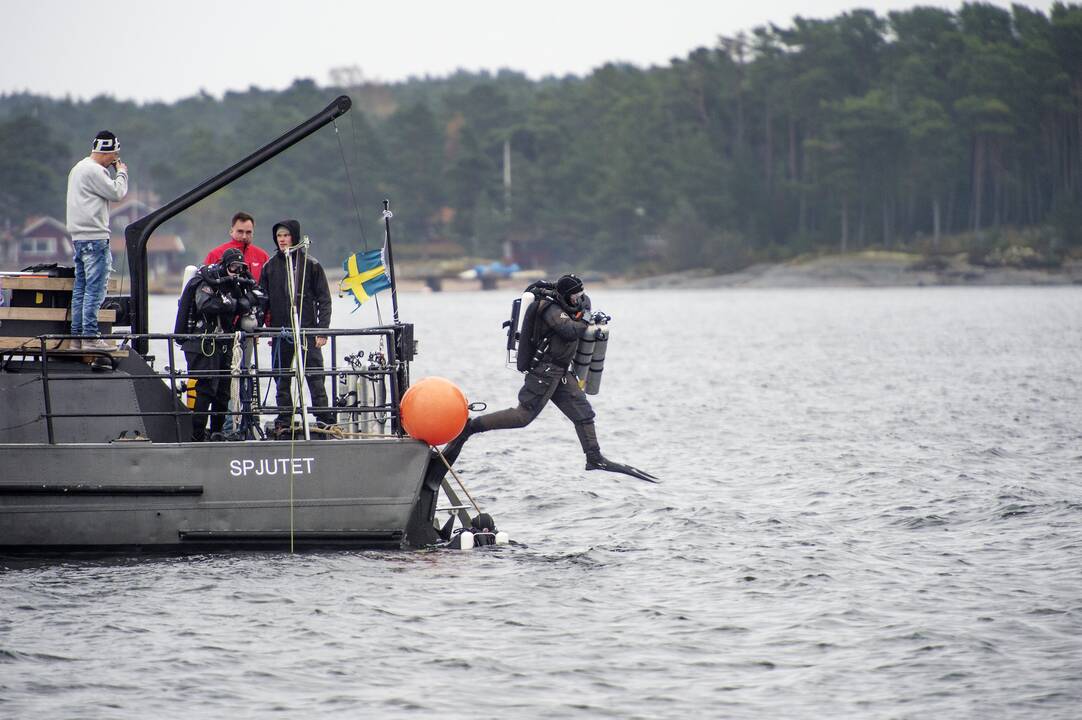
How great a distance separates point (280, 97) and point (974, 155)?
71.0 metres

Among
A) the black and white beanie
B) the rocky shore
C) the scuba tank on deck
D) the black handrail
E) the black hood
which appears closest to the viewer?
the black and white beanie

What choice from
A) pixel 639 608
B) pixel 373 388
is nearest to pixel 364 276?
pixel 373 388

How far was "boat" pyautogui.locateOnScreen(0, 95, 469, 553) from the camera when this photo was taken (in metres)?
12.9

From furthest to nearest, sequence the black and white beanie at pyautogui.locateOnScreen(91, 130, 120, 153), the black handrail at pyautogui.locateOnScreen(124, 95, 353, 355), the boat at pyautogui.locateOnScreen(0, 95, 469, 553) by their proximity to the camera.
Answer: the black handrail at pyautogui.locateOnScreen(124, 95, 353, 355) → the black and white beanie at pyautogui.locateOnScreen(91, 130, 120, 153) → the boat at pyautogui.locateOnScreen(0, 95, 469, 553)

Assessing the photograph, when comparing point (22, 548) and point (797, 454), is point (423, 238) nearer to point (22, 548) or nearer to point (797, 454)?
point (797, 454)

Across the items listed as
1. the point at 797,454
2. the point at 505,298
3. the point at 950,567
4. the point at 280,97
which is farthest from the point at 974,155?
the point at 950,567

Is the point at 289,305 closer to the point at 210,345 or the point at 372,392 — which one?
the point at 210,345

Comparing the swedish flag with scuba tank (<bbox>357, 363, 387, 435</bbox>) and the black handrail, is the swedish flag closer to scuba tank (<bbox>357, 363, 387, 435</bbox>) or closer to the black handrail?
scuba tank (<bbox>357, 363, 387, 435</bbox>)

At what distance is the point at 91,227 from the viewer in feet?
42.8

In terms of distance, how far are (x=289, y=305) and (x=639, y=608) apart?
442cm

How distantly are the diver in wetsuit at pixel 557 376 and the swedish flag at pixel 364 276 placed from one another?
1519 mm

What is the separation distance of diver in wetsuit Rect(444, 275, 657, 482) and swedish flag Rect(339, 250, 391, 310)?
1.52 meters

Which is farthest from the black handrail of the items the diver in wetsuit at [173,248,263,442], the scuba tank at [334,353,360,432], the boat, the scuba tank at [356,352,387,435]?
the scuba tank at [356,352,387,435]

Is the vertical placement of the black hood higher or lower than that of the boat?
higher
